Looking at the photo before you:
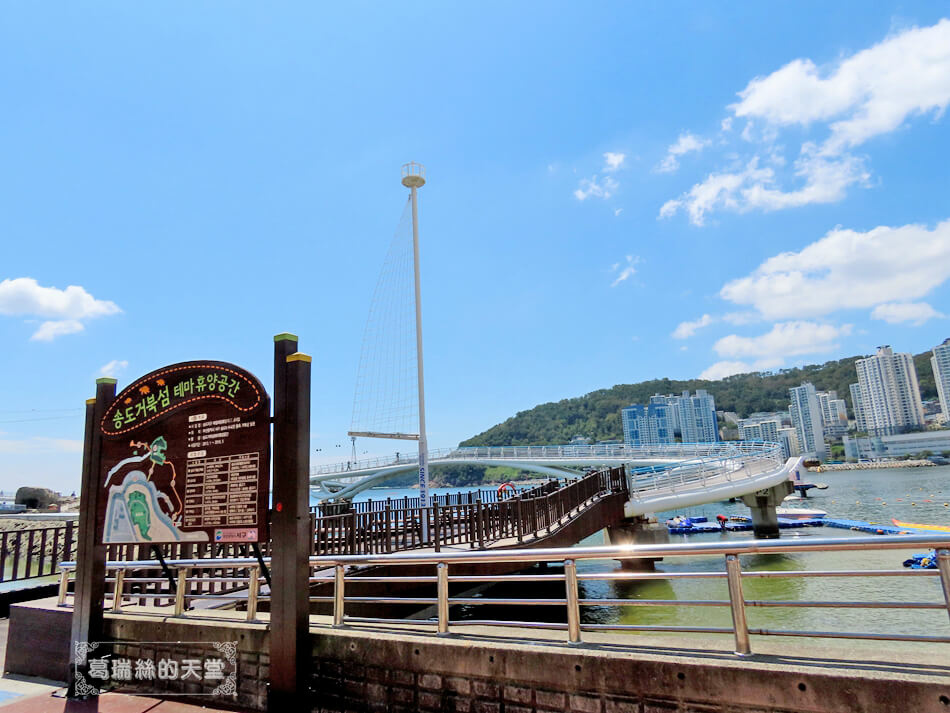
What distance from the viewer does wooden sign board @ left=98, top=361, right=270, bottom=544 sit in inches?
247

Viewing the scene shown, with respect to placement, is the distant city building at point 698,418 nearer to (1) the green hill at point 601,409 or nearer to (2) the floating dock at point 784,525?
(1) the green hill at point 601,409

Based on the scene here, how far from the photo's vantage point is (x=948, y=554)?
357cm

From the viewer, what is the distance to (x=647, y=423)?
13975 centimetres

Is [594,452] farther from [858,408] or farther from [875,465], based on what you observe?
[858,408]

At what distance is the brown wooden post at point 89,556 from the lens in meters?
7.21

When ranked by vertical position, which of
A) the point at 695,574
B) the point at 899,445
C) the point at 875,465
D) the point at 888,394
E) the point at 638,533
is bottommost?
the point at 875,465

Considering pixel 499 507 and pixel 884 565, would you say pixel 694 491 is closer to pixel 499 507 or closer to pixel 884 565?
pixel 884 565

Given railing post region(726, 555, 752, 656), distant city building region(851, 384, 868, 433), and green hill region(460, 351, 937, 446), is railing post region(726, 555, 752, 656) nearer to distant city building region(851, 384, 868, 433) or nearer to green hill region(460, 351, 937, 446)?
green hill region(460, 351, 937, 446)

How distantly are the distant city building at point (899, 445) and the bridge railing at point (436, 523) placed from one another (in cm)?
16181

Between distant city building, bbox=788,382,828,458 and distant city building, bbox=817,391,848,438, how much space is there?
972 inches

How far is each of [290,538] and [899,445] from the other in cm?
17507

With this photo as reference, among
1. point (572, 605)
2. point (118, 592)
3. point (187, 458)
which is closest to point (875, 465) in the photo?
point (572, 605)

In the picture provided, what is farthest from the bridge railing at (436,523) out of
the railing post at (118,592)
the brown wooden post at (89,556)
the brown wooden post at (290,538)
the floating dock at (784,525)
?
the floating dock at (784,525)

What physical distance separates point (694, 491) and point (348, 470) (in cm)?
4756
